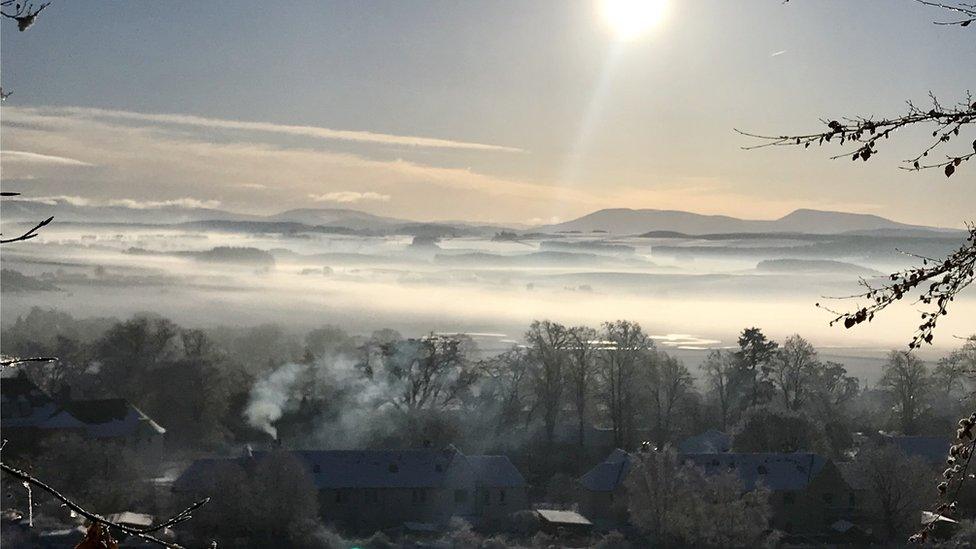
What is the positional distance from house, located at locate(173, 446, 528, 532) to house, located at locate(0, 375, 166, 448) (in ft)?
37.1

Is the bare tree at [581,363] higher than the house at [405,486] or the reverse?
higher

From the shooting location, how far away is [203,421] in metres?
74.5

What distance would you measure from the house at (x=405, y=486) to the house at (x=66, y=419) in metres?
11.3

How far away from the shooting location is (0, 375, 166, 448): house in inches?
2392

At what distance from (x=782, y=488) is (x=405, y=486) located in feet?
66.1

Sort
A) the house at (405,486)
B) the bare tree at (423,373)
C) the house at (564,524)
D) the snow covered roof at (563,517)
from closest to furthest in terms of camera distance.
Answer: the house at (564,524)
the snow covered roof at (563,517)
the house at (405,486)
the bare tree at (423,373)

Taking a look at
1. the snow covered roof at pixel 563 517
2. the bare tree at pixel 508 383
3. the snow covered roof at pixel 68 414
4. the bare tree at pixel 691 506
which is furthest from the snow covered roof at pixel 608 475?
the snow covered roof at pixel 68 414

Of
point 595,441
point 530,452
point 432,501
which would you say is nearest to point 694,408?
point 595,441

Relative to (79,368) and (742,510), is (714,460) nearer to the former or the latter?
(742,510)

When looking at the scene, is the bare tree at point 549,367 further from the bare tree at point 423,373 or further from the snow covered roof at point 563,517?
the snow covered roof at point 563,517

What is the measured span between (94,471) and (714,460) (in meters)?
32.0

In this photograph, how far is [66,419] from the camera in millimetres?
63562

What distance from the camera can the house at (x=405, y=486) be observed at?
55438 millimetres

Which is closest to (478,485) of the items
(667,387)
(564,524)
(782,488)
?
(564,524)
